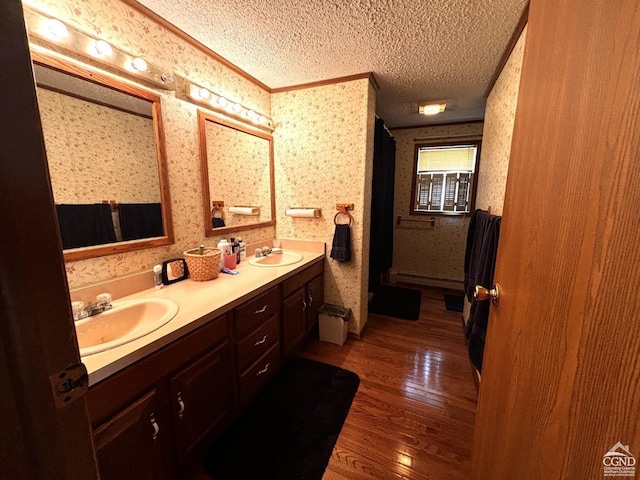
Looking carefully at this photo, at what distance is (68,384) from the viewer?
40 cm

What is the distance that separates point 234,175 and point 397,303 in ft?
7.97

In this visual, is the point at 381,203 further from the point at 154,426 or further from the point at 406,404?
the point at 154,426

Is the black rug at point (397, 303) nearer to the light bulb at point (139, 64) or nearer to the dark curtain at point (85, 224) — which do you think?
the dark curtain at point (85, 224)

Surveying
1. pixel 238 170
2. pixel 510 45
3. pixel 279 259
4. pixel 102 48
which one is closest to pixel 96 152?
pixel 102 48

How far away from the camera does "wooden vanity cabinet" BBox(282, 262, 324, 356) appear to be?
1.84m

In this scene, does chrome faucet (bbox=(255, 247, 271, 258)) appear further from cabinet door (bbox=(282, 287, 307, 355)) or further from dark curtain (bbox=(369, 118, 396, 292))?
dark curtain (bbox=(369, 118, 396, 292))

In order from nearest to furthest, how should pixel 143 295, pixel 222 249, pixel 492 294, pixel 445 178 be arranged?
1. pixel 492 294
2. pixel 143 295
3. pixel 222 249
4. pixel 445 178

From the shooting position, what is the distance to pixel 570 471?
1.38 feet

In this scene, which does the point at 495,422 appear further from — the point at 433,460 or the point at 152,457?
the point at 152,457

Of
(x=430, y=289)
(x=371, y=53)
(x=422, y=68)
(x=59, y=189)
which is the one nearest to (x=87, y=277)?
(x=59, y=189)

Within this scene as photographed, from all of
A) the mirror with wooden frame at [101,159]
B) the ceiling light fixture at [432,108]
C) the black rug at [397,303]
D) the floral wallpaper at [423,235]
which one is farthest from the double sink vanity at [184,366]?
the floral wallpaper at [423,235]

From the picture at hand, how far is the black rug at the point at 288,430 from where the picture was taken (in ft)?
4.12

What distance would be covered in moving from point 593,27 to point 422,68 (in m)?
1.75

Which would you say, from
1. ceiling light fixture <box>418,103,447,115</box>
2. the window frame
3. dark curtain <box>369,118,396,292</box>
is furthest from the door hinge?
the window frame
